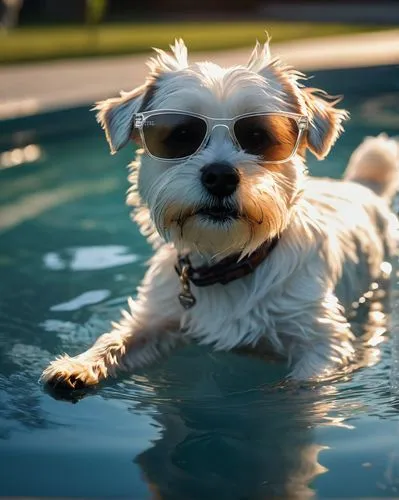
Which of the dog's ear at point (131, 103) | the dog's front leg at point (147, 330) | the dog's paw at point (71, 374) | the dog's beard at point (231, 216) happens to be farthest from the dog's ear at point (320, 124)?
the dog's paw at point (71, 374)

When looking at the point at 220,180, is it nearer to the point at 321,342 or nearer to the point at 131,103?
the point at 131,103

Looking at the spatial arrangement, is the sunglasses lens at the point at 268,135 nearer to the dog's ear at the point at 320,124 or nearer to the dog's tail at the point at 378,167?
the dog's ear at the point at 320,124

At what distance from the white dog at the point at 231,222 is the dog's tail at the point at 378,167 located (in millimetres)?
1159

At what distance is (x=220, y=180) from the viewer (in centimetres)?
409

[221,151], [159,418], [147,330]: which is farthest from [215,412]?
[221,151]

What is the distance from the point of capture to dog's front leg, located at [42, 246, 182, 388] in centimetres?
471

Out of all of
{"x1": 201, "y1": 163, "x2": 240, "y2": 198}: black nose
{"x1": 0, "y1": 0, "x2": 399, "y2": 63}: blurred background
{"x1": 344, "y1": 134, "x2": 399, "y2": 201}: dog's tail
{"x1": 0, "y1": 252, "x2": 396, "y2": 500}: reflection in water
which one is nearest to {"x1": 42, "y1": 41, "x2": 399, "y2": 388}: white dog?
{"x1": 201, "y1": 163, "x2": 240, "y2": 198}: black nose

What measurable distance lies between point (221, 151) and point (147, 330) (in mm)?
1115

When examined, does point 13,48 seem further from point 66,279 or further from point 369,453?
point 369,453

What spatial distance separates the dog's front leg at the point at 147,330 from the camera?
4.71 m

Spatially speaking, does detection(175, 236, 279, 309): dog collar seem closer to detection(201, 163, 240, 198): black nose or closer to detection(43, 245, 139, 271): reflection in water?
detection(201, 163, 240, 198): black nose

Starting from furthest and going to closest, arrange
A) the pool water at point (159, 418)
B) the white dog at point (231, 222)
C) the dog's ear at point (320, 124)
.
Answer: the dog's ear at point (320, 124)
the white dog at point (231, 222)
the pool water at point (159, 418)

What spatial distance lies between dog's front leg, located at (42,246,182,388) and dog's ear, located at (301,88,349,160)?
899 mm

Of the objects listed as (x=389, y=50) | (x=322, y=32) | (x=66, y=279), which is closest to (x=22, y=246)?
(x=66, y=279)
